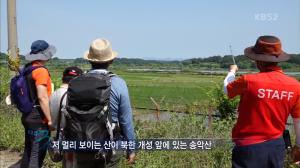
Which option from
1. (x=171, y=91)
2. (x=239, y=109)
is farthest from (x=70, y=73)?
(x=171, y=91)

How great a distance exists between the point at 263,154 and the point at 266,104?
1.38 feet

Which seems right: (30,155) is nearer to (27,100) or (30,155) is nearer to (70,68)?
(27,100)

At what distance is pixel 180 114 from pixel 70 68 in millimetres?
2489

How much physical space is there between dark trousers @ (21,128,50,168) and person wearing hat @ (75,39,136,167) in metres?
1.35

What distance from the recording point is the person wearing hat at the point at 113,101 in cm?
377

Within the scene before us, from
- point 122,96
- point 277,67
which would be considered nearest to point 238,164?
point 277,67

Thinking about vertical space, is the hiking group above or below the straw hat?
below

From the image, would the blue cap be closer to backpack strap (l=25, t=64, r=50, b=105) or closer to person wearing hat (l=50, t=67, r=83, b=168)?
backpack strap (l=25, t=64, r=50, b=105)

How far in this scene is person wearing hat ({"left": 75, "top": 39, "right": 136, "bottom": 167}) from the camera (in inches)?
149

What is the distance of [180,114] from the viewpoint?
263 inches

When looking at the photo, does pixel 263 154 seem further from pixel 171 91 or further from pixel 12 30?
pixel 171 91

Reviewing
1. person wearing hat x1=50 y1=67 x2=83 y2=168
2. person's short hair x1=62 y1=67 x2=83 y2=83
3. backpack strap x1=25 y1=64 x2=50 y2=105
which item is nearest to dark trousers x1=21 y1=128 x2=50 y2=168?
backpack strap x1=25 y1=64 x2=50 y2=105

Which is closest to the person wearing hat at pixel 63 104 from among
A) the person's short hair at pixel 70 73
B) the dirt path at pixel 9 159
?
the person's short hair at pixel 70 73

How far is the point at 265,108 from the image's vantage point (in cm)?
366
